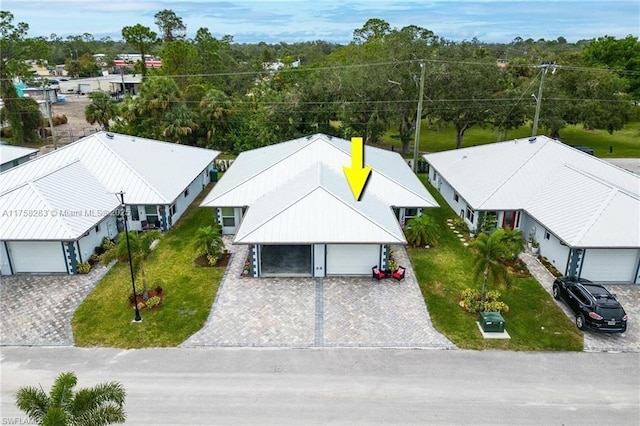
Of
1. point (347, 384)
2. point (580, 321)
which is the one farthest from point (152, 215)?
point (580, 321)

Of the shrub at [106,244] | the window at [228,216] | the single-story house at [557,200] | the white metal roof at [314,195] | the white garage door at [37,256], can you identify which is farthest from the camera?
the window at [228,216]

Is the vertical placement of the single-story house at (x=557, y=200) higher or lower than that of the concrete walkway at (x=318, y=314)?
higher

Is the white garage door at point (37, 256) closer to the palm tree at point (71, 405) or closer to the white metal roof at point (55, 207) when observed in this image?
the white metal roof at point (55, 207)

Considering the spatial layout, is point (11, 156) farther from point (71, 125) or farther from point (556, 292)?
point (556, 292)

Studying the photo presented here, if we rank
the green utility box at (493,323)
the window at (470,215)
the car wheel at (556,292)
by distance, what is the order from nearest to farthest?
the green utility box at (493,323)
the car wheel at (556,292)
the window at (470,215)

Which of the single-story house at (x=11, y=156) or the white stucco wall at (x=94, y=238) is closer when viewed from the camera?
the white stucco wall at (x=94, y=238)

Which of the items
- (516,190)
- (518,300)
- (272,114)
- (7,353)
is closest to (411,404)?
(518,300)

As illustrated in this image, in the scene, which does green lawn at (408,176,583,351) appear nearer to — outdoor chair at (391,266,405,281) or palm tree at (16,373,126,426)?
outdoor chair at (391,266,405,281)

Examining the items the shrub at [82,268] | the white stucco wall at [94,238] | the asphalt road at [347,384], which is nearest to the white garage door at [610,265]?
the asphalt road at [347,384]

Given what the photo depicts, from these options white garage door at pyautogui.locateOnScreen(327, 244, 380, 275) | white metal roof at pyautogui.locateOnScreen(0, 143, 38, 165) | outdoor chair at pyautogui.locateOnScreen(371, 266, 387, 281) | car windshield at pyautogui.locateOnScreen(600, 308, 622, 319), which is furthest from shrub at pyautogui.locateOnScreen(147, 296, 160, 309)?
white metal roof at pyautogui.locateOnScreen(0, 143, 38, 165)
